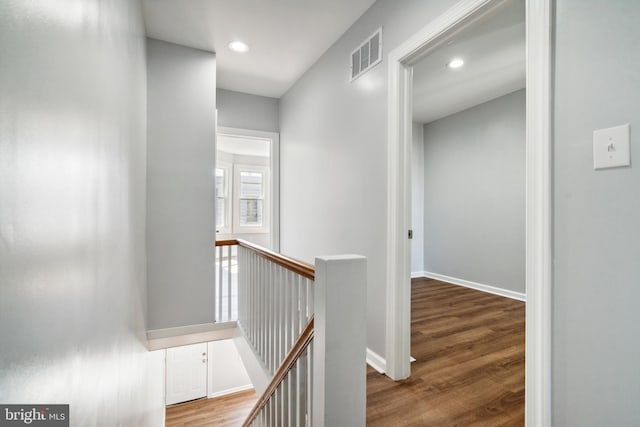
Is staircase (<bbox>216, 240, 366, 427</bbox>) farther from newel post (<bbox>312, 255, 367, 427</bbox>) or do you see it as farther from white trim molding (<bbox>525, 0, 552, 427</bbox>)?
white trim molding (<bbox>525, 0, 552, 427</bbox>)

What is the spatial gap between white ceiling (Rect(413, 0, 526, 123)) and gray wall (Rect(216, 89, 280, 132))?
2.03 meters

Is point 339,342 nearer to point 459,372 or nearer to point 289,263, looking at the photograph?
point 289,263

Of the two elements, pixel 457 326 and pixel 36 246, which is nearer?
pixel 36 246

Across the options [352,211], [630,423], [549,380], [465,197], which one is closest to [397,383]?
[549,380]

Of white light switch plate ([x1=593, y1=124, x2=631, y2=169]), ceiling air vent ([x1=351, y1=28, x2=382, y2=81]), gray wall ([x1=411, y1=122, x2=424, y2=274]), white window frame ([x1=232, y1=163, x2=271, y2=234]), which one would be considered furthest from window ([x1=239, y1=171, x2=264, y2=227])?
white light switch plate ([x1=593, y1=124, x2=631, y2=169])

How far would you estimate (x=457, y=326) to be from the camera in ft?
9.41

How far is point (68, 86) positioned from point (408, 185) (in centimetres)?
182

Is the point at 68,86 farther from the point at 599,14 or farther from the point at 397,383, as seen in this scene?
the point at 397,383

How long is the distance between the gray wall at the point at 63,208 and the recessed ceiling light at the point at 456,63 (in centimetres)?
295

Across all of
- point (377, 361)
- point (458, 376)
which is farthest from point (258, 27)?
point (458, 376)

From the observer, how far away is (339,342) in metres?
1.08

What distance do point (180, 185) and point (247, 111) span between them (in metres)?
1.65

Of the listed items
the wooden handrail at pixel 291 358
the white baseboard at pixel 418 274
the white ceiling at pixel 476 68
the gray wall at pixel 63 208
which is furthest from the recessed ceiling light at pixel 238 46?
the white baseboard at pixel 418 274

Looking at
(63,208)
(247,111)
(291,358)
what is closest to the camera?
(63,208)
